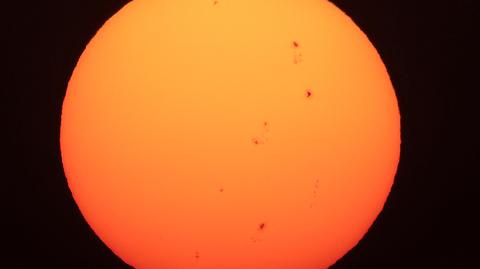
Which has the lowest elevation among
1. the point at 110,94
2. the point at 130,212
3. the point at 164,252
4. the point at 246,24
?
the point at 164,252

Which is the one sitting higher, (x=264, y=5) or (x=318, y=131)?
(x=264, y=5)

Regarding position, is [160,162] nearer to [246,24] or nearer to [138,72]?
[138,72]

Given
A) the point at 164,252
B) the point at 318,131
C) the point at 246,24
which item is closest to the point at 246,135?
the point at 318,131

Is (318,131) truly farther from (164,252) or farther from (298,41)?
(164,252)

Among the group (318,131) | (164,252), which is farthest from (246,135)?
(164,252)

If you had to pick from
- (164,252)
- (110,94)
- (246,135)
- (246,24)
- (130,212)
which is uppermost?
(246,24)

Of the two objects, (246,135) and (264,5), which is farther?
(264,5)
